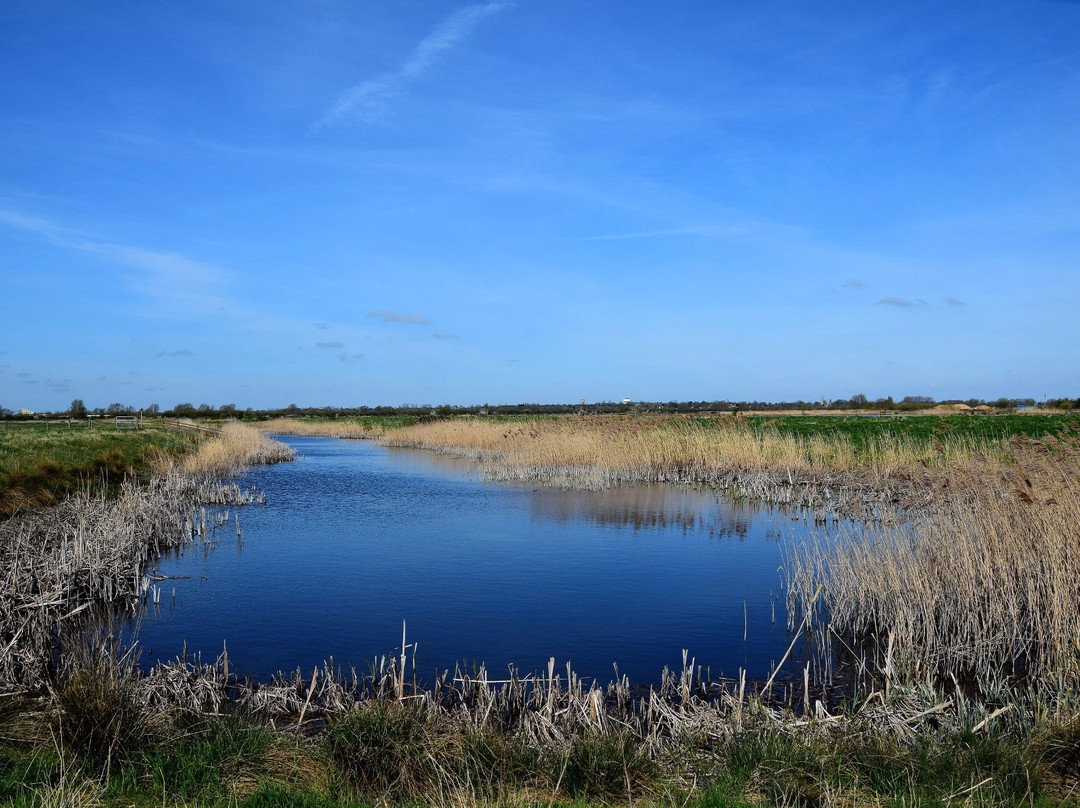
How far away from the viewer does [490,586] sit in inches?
498

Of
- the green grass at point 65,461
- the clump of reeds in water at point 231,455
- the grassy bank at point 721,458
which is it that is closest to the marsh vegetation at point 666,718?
the green grass at point 65,461

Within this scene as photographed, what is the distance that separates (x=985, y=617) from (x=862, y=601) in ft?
4.51

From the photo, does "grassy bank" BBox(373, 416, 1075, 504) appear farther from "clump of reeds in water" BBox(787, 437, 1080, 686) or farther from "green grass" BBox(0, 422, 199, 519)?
"green grass" BBox(0, 422, 199, 519)

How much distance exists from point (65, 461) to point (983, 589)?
22723 mm

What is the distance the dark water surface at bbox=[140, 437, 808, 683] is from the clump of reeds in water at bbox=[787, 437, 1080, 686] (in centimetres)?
114

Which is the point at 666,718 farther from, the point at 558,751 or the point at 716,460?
the point at 716,460

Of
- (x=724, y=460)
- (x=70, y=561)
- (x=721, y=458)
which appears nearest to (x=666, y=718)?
(x=70, y=561)

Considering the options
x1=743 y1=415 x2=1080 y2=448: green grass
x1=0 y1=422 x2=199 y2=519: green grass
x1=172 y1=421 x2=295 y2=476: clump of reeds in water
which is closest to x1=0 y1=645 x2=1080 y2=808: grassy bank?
x1=0 y1=422 x2=199 y2=519: green grass

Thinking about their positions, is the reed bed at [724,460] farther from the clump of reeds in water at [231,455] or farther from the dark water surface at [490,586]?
the clump of reeds in water at [231,455]

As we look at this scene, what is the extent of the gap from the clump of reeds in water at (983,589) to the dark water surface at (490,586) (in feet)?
3.74

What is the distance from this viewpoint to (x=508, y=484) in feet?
88.2

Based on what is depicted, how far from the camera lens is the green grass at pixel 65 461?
60.5 ft

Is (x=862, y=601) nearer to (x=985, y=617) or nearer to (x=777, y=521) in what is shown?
(x=985, y=617)

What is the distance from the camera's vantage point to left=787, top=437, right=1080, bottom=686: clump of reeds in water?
8.26 m
